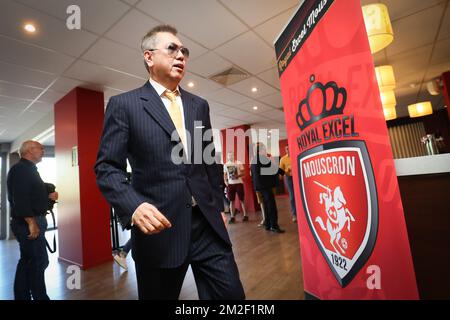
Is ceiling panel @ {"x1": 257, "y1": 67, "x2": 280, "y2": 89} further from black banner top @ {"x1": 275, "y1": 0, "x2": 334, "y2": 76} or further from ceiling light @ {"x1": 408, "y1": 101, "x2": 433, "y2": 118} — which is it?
ceiling light @ {"x1": 408, "y1": 101, "x2": 433, "y2": 118}

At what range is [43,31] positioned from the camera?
250 cm

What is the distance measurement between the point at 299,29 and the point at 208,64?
6.89 feet

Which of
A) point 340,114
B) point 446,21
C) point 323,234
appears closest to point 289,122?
point 340,114

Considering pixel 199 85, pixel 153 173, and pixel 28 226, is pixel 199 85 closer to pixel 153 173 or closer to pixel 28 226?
pixel 28 226

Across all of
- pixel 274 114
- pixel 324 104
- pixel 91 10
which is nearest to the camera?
pixel 324 104

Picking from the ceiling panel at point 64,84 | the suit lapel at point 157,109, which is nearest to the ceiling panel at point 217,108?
the ceiling panel at point 64,84

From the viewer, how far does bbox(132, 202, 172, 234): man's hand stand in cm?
77

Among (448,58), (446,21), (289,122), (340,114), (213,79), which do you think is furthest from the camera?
(448,58)

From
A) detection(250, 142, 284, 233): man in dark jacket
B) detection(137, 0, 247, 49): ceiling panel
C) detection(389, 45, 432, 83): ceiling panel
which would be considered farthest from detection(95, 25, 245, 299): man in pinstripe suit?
detection(389, 45, 432, 83): ceiling panel

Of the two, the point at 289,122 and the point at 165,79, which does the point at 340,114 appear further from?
the point at 165,79

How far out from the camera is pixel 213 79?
421 cm

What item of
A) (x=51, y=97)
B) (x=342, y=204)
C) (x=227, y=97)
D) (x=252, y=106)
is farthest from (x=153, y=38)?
(x=252, y=106)

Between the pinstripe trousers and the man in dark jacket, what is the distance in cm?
331

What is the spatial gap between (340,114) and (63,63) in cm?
340
